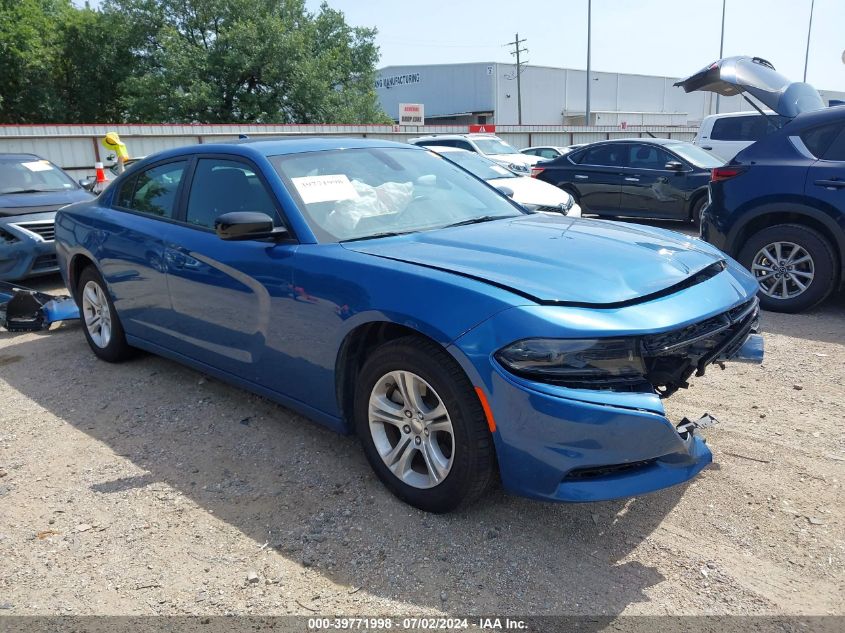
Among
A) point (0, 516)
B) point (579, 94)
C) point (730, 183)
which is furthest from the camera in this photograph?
point (579, 94)

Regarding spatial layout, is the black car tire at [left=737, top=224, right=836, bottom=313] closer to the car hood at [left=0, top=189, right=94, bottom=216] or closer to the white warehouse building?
the car hood at [left=0, top=189, right=94, bottom=216]

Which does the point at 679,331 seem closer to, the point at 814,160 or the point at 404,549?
the point at 404,549

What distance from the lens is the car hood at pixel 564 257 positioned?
8.70 ft

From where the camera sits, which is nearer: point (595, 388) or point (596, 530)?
point (595, 388)

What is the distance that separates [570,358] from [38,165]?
8974mm

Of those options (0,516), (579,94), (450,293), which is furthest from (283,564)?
(579,94)

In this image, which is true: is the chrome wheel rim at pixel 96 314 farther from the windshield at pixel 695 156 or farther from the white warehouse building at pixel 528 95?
the white warehouse building at pixel 528 95

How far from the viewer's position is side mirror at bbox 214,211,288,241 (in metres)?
3.26

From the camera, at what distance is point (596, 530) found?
2.84m

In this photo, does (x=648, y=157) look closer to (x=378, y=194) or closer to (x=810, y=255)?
(x=810, y=255)

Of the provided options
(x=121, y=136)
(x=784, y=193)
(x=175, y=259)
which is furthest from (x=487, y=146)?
(x=175, y=259)

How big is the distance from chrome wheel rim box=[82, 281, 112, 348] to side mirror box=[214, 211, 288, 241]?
2.19 meters

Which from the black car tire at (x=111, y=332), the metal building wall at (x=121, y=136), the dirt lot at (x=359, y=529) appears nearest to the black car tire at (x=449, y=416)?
the dirt lot at (x=359, y=529)

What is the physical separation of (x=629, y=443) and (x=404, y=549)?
1.00 metres
